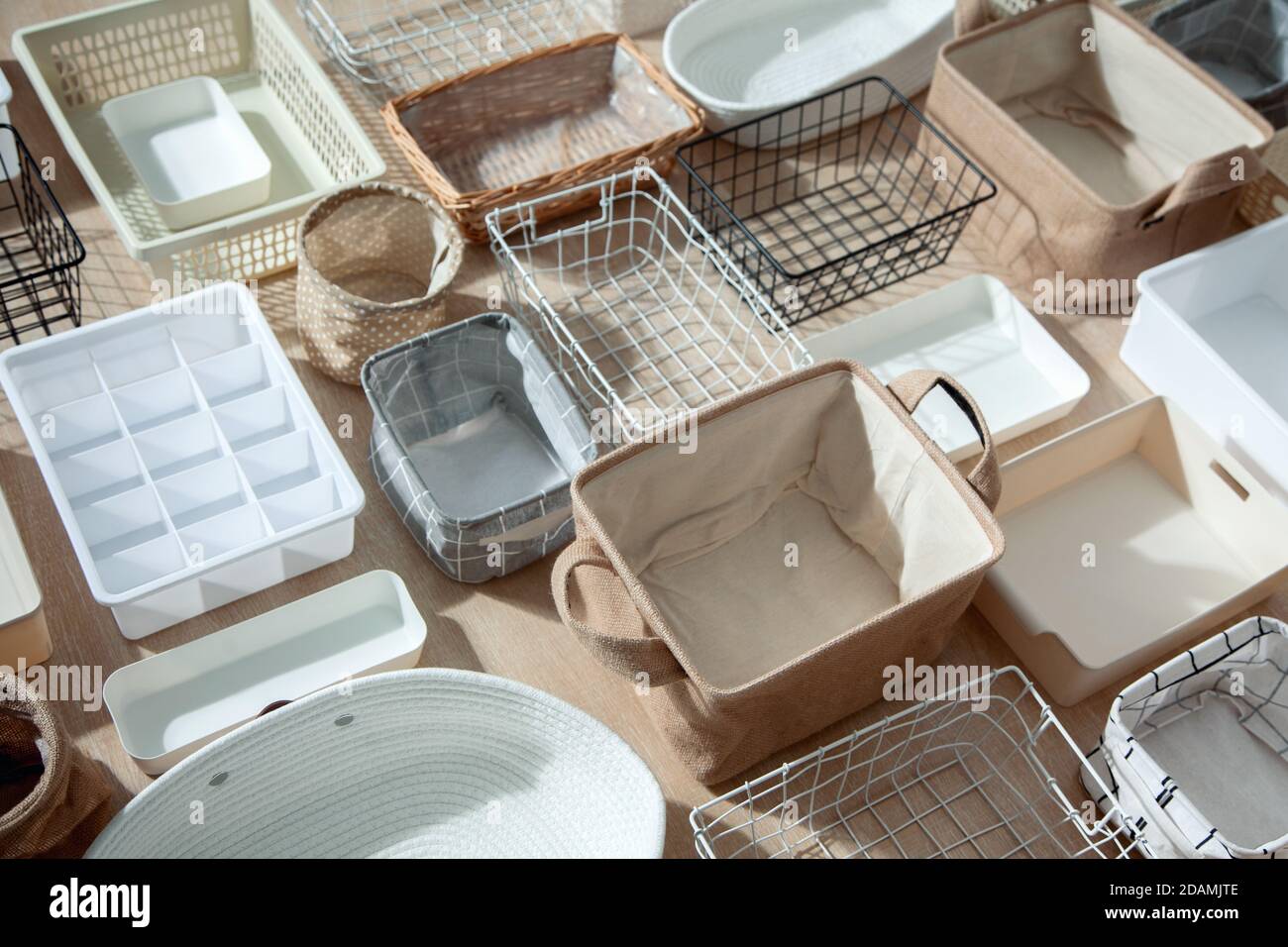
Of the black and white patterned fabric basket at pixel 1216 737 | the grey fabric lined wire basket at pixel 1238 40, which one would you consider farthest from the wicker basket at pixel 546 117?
the black and white patterned fabric basket at pixel 1216 737

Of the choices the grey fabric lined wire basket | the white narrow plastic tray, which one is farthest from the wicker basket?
the grey fabric lined wire basket

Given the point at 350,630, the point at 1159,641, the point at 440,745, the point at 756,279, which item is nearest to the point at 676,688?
the point at 440,745

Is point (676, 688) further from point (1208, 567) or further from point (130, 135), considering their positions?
point (130, 135)

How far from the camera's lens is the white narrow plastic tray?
150cm

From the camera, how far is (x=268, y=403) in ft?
4.63

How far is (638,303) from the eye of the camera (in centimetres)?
161

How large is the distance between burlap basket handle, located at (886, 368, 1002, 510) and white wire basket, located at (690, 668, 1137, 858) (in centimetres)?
→ 16

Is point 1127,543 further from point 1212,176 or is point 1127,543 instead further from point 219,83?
point 219,83

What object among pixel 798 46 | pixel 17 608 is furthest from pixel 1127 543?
pixel 17 608

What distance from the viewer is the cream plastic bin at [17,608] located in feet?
3.97

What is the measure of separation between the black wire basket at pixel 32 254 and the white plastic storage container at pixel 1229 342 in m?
1.16

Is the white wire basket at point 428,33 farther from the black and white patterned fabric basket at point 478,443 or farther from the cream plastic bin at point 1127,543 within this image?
the cream plastic bin at point 1127,543

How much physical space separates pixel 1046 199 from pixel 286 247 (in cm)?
88

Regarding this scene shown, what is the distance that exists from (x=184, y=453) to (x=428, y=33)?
76cm
